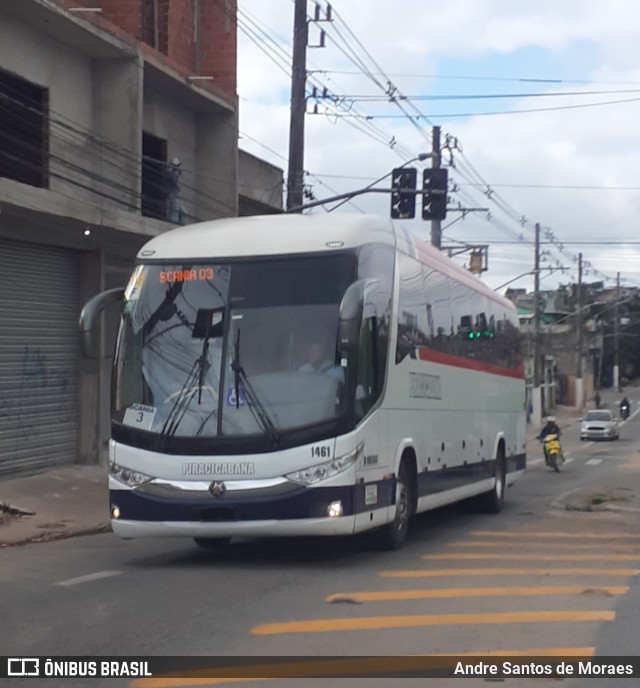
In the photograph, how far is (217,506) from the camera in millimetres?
11008

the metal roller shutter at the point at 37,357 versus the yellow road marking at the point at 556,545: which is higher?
the metal roller shutter at the point at 37,357

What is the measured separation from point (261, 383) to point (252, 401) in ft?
0.64

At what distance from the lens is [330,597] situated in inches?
381

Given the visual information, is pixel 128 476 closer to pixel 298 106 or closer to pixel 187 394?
pixel 187 394

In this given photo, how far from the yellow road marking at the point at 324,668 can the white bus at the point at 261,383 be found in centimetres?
362

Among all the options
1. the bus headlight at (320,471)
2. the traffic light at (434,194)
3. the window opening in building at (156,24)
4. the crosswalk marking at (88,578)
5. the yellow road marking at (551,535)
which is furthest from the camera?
the traffic light at (434,194)

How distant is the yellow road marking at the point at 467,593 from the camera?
31.7 ft

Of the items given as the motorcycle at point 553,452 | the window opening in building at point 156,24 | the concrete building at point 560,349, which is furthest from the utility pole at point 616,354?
the window opening in building at point 156,24

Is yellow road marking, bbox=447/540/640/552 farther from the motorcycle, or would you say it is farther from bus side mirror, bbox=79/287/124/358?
the motorcycle

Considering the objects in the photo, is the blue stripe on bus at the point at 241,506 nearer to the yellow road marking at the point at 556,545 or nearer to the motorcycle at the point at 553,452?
the yellow road marking at the point at 556,545

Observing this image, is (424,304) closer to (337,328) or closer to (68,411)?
(337,328)

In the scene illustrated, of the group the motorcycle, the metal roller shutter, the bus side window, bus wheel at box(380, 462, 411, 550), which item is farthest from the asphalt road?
the motorcycle

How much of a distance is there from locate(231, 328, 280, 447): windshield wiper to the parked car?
44.3 metres

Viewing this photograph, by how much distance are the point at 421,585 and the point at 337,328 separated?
2610 mm
